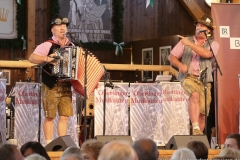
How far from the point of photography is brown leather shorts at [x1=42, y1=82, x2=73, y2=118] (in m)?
8.01

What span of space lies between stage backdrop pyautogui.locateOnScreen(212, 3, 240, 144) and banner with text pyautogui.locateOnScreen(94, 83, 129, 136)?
140 cm

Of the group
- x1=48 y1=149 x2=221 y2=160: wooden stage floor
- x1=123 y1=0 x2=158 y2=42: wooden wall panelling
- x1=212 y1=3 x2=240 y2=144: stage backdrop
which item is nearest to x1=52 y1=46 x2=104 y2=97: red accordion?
x1=48 y1=149 x2=221 y2=160: wooden stage floor

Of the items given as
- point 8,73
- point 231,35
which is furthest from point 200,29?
point 8,73

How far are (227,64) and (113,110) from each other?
5.86ft

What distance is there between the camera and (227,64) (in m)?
9.59

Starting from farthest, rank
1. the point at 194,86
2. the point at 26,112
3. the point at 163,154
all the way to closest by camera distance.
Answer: the point at 26,112 < the point at 194,86 < the point at 163,154

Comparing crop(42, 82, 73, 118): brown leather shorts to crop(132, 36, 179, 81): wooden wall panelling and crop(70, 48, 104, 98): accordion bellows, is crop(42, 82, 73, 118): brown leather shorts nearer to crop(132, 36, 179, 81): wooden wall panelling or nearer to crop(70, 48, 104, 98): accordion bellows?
crop(70, 48, 104, 98): accordion bellows

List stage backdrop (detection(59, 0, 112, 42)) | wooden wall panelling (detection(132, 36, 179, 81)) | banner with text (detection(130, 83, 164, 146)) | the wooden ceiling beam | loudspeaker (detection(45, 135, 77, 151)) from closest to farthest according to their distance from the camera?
loudspeaker (detection(45, 135, 77, 151)), banner with text (detection(130, 83, 164, 146)), wooden wall panelling (detection(132, 36, 179, 81)), stage backdrop (detection(59, 0, 112, 42)), the wooden ceiling beam

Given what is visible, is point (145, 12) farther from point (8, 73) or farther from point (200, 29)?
point (200, 29)

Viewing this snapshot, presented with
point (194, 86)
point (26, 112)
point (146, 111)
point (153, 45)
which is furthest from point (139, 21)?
point (26, 112)

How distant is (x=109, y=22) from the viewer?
1555 centimetres

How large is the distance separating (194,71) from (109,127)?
4.77ft

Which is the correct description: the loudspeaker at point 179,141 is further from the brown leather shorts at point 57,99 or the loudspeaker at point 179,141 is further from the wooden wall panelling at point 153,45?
the wooden wall panelling at point 153,45

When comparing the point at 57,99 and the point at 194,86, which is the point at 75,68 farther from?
the point at 194,86
